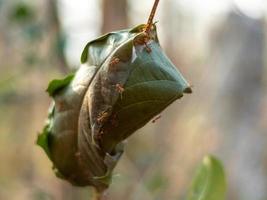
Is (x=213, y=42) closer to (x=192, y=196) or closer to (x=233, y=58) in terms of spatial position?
(x=233, y=58)

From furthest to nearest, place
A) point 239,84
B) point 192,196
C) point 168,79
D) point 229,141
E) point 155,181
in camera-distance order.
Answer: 1. point 239,84
2. point 229,141
3. point 155,181
4. point 192,196
5. point 168,79

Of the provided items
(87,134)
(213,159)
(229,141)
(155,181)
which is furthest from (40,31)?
(229,141)

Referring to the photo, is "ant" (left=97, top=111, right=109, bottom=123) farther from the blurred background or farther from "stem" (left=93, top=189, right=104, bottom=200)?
the blurred background

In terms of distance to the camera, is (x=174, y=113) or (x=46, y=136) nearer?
(x=46, y=136)

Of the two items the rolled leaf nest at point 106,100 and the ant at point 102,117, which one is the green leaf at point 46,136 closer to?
the rolled leaf nest at point 106,100

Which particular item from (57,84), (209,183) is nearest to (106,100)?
(57,84)

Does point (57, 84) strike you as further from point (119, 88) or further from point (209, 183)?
point (209, 183)
